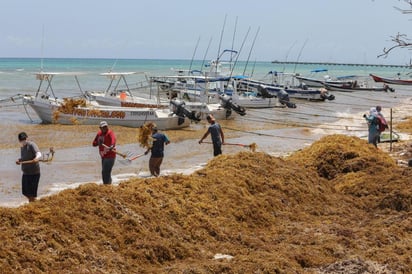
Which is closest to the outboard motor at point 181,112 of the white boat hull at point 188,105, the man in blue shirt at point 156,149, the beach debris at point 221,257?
the white boat hull at point 188,105

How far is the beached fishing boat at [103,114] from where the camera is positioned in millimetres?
25922

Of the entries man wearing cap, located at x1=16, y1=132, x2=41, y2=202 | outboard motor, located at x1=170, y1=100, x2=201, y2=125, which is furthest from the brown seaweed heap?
outboard motor, located at x1=170, y1=100, x2=201, y2=125

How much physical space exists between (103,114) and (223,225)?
61.5 feet

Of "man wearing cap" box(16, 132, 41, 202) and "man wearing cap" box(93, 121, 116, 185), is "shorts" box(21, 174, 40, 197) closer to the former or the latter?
"man wearing cap" box(16, 132, 41, 202)

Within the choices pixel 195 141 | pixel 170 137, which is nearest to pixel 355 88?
pixel 170 137

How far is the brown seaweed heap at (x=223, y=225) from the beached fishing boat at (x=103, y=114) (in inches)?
566

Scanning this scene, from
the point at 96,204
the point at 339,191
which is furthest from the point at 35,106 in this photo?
the point at 96,204

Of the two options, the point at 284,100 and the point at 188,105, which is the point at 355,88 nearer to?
the point at 284,100

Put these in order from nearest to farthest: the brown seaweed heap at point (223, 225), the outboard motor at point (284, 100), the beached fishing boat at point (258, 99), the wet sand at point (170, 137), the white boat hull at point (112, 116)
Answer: the brown seaweed heap at point (223, 225)
the wet sand at point (170, 137)
the white boat hull at point (112, 116)
the beached fishing boat at point (258, 99)
the outboard motor at point (284, 100)

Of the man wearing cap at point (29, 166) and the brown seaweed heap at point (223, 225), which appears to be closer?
the brown seaweed heap at point (223, 225)

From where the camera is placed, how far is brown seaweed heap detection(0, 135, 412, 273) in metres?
6.77

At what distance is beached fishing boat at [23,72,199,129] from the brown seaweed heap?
1437cm

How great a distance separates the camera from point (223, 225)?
8711 mm

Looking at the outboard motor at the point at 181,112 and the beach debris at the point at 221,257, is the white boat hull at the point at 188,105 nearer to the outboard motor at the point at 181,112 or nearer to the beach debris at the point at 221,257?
the outboard motor at the point at 181,112
